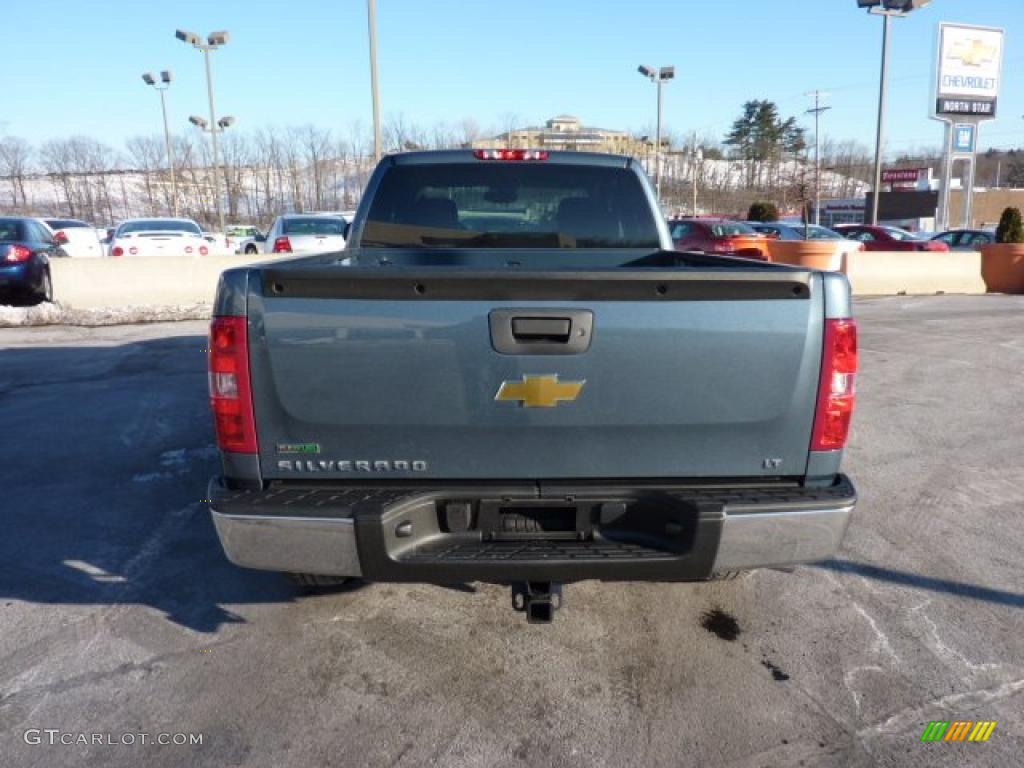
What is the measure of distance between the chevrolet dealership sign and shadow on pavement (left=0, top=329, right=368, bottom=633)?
39697 millimetres

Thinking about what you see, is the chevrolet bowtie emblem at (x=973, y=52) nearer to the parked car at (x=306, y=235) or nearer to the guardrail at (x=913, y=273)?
the guardrail at (x=913, y=273)

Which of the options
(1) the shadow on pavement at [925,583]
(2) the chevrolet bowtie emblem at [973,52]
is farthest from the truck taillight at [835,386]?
(2) the chevrolet bowtie emblem at [973,52]

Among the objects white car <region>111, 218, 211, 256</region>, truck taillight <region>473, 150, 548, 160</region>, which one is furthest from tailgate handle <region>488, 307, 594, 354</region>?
white car <region>111, 218, 211, 256</region>

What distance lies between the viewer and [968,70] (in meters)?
36.4

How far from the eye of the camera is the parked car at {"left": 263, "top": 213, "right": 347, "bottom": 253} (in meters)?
15.1

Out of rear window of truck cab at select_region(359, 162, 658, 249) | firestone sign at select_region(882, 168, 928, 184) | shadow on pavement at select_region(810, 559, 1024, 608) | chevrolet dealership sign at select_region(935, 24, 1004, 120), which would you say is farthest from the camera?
Answer: firestone sign at select_region(882, 168, 928, 184)

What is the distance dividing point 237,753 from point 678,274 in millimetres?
2215

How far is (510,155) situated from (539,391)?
2.41m

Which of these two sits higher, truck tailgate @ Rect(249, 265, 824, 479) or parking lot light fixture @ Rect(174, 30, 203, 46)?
parking lot light fixture @ Rect(174, 30, 203, 46)

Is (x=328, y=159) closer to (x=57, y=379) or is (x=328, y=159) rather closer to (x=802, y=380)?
(x=57, y=379)

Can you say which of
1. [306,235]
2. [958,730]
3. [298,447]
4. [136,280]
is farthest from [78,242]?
[958,730]

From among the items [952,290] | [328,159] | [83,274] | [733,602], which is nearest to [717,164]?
[328,159]

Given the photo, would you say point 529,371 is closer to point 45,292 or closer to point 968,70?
point 45,292

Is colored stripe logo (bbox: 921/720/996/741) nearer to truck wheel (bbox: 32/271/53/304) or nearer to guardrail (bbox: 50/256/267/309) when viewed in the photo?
guardrail (bbox: 50/256/267/309)
